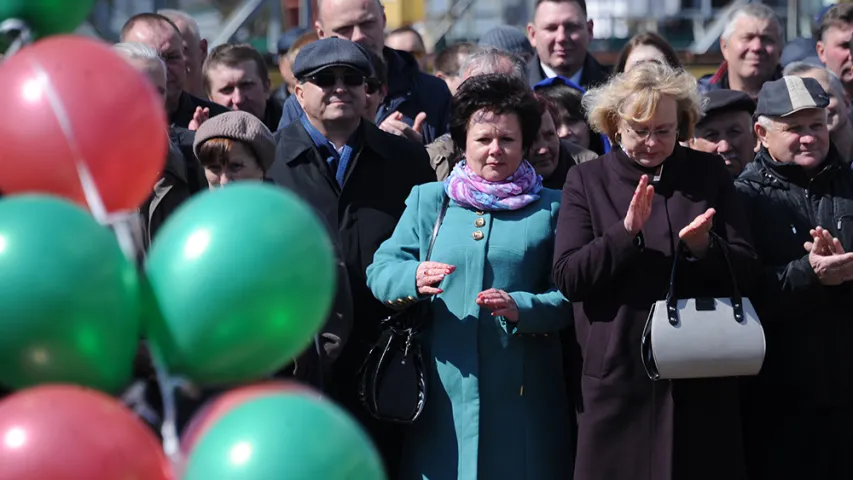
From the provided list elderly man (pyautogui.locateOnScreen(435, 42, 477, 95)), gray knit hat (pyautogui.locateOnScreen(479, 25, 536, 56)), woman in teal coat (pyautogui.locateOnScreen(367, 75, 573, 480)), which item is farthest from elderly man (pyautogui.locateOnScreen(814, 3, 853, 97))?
woman in teal coat (pyautogui.locateOnScreen(367, 75, 573, 480))

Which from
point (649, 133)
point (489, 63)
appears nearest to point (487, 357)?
point (649, 133)

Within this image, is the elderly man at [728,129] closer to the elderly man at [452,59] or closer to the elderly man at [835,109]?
the elderly man at [835,109]

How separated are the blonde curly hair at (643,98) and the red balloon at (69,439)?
2.66 meters

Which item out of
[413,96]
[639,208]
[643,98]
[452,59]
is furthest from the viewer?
[452,59]

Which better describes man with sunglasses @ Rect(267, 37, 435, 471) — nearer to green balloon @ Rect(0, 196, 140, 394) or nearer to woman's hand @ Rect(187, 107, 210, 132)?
woman's hand @ Rect(187, 107, 210, 132)

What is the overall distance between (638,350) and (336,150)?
1.49 meters

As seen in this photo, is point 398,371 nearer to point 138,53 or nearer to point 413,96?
point 138,53

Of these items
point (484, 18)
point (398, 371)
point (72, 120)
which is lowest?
point (484, 18)

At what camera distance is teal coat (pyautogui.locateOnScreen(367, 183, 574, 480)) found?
480 cm

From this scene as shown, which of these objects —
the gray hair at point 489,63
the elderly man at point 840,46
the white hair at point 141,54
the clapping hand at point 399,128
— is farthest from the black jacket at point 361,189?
the elderly man at point 840,46

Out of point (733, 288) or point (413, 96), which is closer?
point (733, 288)

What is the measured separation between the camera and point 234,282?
2.65 m

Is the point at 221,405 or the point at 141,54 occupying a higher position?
the point at 141,54

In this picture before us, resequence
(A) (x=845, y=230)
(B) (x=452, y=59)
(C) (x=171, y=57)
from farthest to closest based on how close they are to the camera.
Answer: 1. (B) (x=452, y=59)
2. (C) (x=171, y=57)
3. (A) (x=845, y=230)
